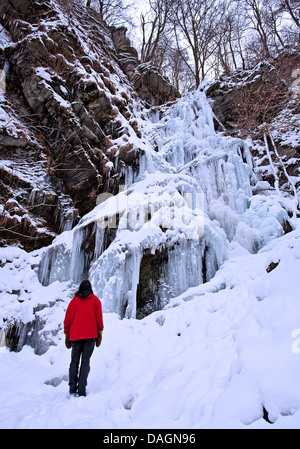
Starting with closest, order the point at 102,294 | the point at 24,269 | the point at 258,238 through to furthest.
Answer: the point at 102,294
the point at 258,238
the point at 24,269

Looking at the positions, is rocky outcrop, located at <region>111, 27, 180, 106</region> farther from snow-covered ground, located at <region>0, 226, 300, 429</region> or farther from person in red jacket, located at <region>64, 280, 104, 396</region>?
person in red jacket, located at <region>64, 280, 104, 396</region>

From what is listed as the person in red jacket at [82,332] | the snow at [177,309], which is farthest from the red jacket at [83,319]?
the snow at [177,309]

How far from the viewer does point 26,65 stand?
9.46 meters

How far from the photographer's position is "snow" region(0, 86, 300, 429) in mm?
2002

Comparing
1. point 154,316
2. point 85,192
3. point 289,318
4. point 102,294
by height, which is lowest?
point 289,318

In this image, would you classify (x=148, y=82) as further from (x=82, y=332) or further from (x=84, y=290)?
(x=82, y=332)

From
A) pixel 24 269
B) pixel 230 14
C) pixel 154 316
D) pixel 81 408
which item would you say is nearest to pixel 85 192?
pixel 24 269

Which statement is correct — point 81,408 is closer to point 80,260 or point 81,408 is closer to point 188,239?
point 188,239

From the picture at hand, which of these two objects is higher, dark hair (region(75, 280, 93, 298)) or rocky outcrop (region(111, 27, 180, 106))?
rocky outcrop (region(111, 27, 180, 106))

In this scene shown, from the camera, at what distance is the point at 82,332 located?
2.72 metres

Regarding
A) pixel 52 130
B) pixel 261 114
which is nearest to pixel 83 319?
pixel 52 130

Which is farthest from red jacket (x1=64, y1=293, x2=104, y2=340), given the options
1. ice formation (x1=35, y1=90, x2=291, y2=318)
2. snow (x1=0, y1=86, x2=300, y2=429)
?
ice formation (x1=35, y1=90, x2=291, y2=318)

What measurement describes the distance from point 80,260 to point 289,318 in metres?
5.36

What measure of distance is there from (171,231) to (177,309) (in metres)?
1.88
